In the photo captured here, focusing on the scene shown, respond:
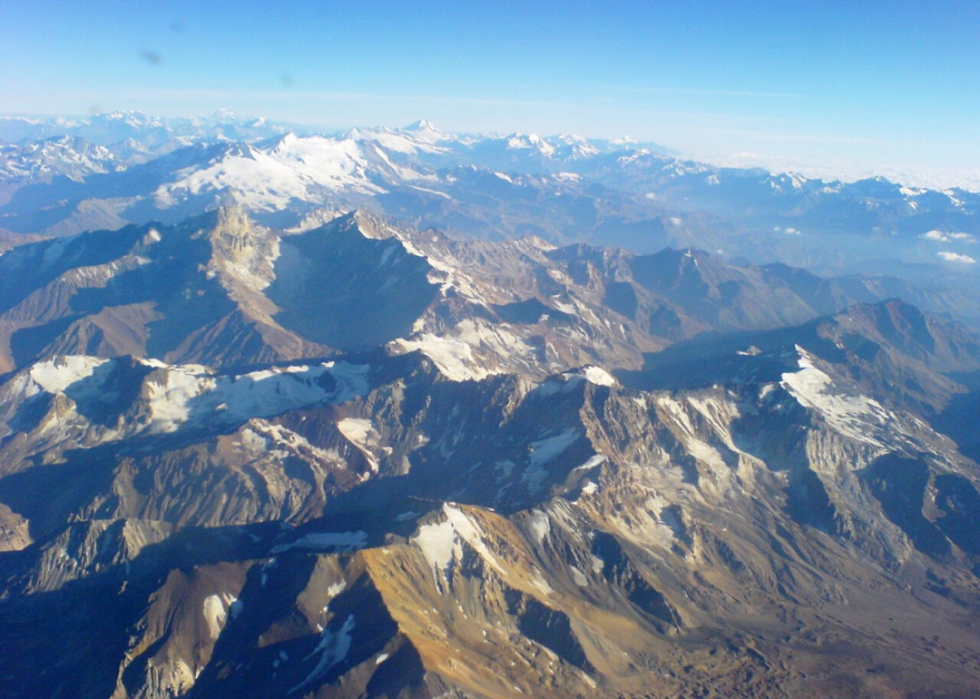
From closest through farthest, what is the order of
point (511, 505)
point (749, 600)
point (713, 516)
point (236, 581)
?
point (236, 581), point (749, 600), point (511, 505), point (713, 516)

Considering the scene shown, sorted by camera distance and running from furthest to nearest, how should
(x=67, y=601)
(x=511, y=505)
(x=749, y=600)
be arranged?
1. (x=511, y=505)
2. (x=749, y=600)
3. (x=67, y=601)

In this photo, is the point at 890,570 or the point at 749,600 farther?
the point at 890,570

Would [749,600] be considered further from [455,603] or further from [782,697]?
[455,603]

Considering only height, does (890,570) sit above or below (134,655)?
below

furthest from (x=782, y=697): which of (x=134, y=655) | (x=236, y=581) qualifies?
(x=134, y=655)

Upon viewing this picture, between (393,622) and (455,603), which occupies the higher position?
(393,622)

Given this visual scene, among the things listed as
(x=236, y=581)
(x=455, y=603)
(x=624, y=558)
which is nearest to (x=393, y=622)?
(x=455, y=603)

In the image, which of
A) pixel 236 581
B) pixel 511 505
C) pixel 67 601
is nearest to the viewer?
pixel 236 581

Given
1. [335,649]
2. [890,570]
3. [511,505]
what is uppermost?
[335,649]

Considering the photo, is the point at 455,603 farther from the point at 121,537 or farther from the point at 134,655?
the point at 121,537
